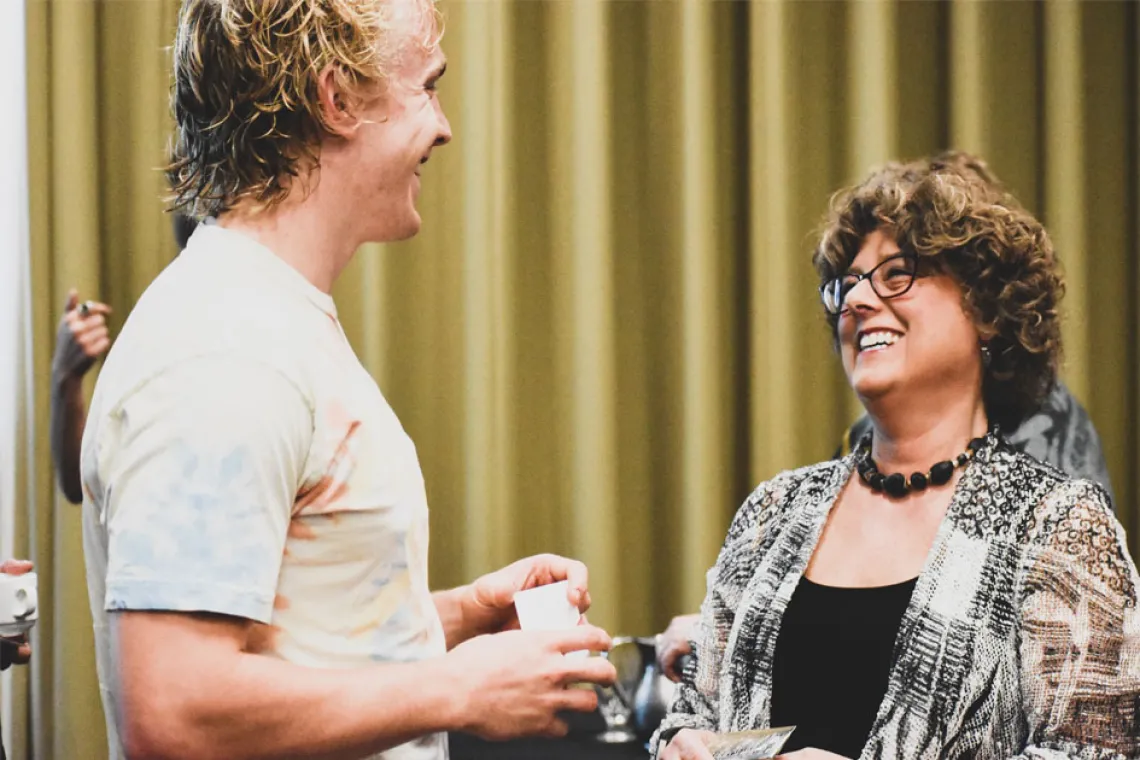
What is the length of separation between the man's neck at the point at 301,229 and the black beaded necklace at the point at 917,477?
0.94 metres

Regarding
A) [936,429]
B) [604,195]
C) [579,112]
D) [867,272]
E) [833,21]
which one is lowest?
[936,429]

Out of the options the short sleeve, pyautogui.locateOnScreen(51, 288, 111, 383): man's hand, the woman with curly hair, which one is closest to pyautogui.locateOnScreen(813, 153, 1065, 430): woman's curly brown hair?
the woman with curly hair

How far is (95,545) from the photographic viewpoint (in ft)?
3.10

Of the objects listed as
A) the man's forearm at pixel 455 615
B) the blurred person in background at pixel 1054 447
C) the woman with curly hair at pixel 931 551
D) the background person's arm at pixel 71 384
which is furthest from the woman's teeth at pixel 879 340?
the background person's arm at pixel 71 384

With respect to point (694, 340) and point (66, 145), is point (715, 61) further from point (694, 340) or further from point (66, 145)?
point (66, 145)

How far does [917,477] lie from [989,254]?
0.33 metres

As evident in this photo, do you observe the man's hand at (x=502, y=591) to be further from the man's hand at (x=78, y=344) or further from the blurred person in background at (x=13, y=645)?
the man's hand at (x=78, y=344)

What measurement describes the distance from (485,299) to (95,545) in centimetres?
207

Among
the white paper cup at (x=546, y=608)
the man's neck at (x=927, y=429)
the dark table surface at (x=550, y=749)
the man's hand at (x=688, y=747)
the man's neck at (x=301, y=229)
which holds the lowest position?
the dark table surface at (x=550, y=749)

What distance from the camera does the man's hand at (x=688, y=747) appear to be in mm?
1482

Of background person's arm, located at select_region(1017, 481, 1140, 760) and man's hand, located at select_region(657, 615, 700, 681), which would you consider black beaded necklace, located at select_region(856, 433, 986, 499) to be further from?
man's hand, located at select_region(657, 615, 700, 681)

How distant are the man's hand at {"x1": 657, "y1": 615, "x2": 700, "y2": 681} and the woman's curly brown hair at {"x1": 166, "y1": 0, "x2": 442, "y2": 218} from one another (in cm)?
119

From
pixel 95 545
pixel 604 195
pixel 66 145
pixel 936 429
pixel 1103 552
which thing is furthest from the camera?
pixel 604 195

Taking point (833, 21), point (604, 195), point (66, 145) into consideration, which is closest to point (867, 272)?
point (604, 195)
